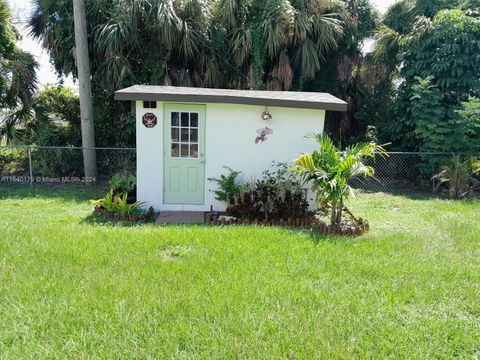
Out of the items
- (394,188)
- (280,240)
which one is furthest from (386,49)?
(280,240)

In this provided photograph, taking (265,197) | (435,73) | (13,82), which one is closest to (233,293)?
(265,197)

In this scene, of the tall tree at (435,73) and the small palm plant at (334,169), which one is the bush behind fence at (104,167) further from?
the small palm plant at (334,169)

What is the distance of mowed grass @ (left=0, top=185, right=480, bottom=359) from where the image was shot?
9.26 ft

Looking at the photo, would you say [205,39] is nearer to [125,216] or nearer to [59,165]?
[59,165]

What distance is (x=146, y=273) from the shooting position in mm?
3982

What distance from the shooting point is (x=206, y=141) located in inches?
276

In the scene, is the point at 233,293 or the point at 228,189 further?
the point at 228,189

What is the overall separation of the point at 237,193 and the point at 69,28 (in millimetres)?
7265

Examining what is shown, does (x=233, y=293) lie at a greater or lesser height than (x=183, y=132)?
lesser

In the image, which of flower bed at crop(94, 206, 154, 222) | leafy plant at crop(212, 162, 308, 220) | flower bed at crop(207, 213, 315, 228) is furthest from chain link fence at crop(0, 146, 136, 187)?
flower bed at crop(207, 213, 315, 228)

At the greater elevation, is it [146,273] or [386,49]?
[386,49]

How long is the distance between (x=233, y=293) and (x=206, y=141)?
393 cm

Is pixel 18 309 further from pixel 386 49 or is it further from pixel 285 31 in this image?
pixel 386 49

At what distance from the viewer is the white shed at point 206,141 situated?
6.87 meters
